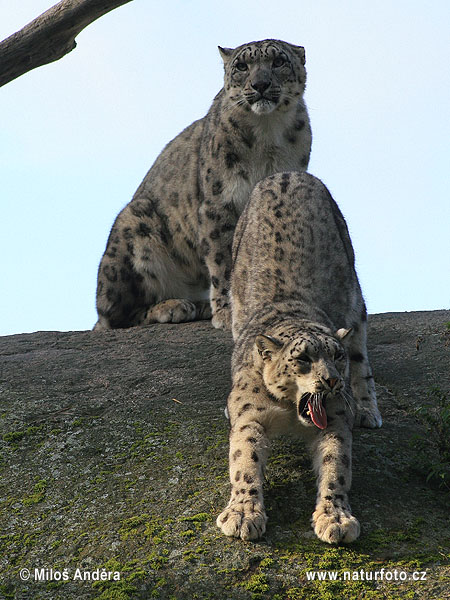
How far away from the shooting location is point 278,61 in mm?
9742

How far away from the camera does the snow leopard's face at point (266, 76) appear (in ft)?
31.6

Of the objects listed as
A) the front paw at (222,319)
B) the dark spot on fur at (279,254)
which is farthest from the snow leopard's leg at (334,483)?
the front paw at (222,319)

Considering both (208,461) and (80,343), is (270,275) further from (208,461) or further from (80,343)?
(80,343)

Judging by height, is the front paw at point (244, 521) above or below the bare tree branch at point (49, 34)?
below

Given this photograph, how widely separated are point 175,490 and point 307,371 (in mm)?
1175

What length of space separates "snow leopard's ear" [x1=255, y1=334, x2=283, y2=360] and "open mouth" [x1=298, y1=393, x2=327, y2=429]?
0.44m

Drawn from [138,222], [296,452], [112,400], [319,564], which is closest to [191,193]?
[138,222]

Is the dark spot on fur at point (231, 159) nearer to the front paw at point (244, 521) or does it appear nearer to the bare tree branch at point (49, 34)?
the bare tree branch at point (49, 34)

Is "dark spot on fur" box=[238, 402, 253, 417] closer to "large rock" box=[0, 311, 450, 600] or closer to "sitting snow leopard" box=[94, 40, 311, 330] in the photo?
"large rock" box=[0, 311, 450, 600]

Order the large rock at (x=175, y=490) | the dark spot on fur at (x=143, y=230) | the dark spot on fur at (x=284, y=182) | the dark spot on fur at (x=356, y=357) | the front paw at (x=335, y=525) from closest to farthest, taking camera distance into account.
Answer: the large rock at (x=175, y=490) < the front paw at (x=335, y=525) < the dark spot on fur at (x=356, y=357) < the dark spot on fur at (x=284, y=182) < the dark spot on fur at (x=143, y=230)

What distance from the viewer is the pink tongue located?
5621 mm

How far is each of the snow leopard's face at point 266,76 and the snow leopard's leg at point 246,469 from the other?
4480 millimetres

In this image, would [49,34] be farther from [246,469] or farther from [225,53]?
[246,469]

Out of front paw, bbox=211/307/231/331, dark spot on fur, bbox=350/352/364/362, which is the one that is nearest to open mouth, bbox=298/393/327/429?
dark spot on fur, bbox=350/352/364/362
